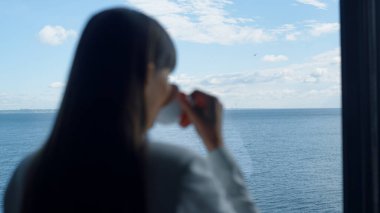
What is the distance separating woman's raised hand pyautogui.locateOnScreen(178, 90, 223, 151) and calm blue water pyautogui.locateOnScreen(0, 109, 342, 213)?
41 mm

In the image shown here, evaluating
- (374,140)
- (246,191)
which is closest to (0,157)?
(246,191)

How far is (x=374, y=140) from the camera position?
1026 millimetres

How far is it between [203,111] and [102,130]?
0.70 feet

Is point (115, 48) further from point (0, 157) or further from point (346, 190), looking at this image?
point (0, 157)

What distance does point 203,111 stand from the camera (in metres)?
0.75

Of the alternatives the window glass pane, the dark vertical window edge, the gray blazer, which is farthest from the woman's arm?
the dark vertical window edge

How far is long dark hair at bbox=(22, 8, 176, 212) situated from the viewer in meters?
0.59

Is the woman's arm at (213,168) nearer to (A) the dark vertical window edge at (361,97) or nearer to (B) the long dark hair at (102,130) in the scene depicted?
(B) the long dark hair at (102,130)

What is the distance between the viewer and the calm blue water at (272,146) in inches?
40.6

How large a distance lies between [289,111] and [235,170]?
603mm

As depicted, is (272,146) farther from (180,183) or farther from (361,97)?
(180,183)

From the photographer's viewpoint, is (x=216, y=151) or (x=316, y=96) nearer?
(x=216, y=151)

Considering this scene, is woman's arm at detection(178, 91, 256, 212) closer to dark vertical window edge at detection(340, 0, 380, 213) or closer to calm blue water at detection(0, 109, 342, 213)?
calm blue water at detection(0, 109, 342, 213)

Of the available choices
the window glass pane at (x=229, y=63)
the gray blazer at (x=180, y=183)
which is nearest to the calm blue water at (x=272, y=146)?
the window glass pane at (x=229, y=63)
